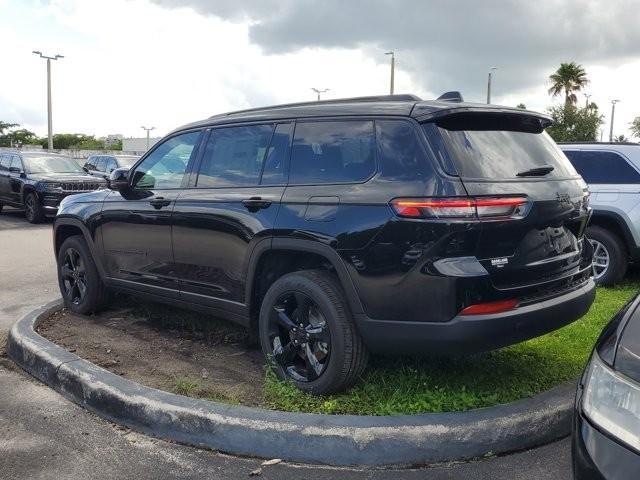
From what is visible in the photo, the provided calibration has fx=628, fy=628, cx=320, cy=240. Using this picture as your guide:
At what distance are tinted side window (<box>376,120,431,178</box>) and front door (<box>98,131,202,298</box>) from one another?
5.96 ft

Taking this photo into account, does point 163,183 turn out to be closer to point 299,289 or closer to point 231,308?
point 231,308

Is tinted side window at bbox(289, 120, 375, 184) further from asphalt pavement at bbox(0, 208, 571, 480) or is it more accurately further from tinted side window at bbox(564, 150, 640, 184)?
tinted side window at bbox(564, 150, 640, 184)

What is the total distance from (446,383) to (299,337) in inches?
38.2

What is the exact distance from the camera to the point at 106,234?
18.1 feet

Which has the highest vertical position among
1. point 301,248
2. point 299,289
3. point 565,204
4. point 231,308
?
point 565,204

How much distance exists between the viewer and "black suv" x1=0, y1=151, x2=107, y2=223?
1520cm

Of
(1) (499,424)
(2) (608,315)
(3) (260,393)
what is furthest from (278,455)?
(2) (608,315)

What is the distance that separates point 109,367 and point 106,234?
142 centimetres

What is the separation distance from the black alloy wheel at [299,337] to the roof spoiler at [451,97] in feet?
4.98

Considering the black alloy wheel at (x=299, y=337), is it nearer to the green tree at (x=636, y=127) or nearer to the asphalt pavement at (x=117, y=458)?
the asphalt pavement at (x=117, y=458)

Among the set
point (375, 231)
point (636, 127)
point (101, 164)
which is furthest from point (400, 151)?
point (636, 127)

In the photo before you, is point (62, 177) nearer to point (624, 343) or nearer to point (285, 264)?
point (285, 264)

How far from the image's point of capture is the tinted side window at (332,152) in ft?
12.2

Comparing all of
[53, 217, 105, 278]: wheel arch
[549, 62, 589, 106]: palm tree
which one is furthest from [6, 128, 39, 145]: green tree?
[53, 217, 105, 278]: wheel arch
